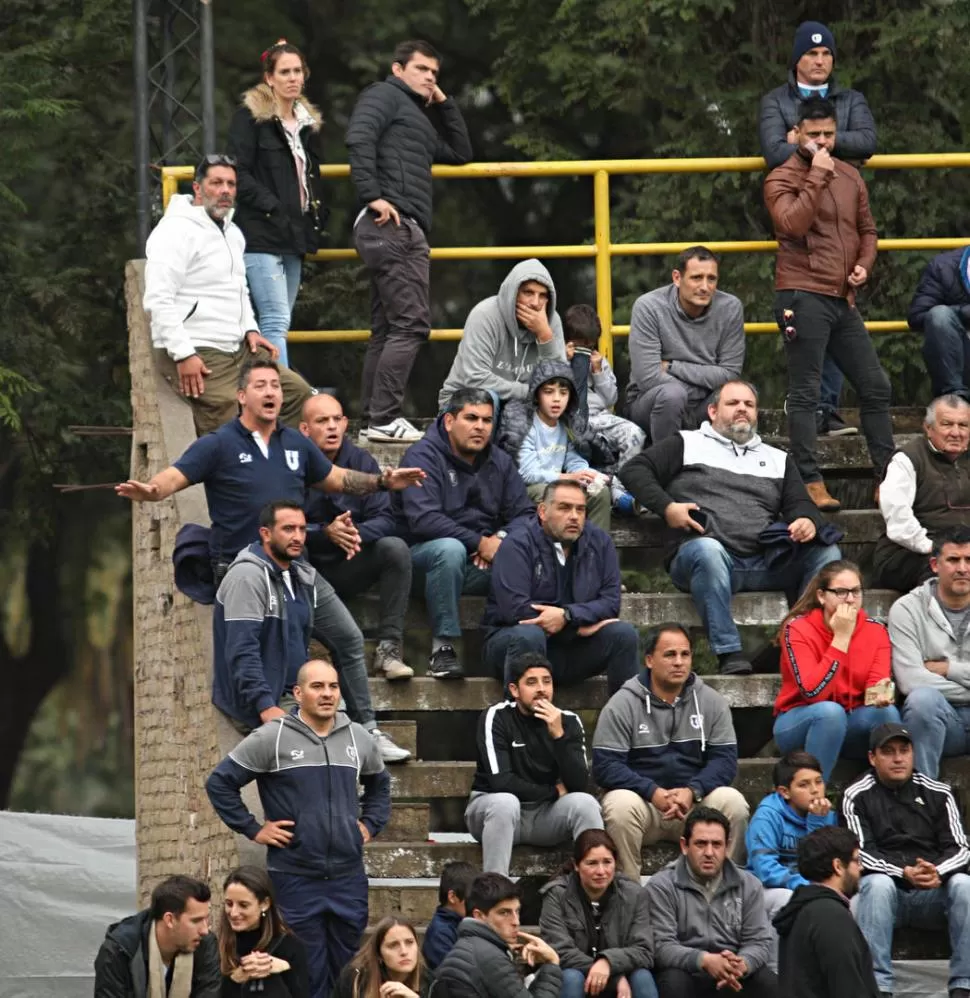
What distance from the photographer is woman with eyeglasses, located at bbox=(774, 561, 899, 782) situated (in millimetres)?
11719

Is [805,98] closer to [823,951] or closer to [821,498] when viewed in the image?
[821,498]

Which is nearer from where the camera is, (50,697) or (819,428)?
(819,428)

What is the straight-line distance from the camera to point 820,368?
13602 mm

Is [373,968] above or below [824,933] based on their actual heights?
Answer: below

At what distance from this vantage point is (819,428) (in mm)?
14336

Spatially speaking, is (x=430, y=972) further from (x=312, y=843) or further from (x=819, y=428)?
(x=819, y=428)

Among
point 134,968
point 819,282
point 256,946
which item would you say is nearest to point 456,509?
point 819,282

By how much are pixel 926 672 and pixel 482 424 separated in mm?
2366

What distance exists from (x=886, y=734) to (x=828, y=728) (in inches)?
14.2

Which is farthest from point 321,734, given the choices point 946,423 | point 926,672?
point 946,423

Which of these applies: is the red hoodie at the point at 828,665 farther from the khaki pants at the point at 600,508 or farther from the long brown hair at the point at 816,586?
the khaki pants at the point at 600,508

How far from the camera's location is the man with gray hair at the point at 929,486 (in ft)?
42.1

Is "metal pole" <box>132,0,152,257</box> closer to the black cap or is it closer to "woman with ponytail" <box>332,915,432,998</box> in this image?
the black cap

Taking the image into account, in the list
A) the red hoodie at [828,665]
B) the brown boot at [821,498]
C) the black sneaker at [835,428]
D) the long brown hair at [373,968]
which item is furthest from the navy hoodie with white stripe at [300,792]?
the black sneaker at [835,428]
